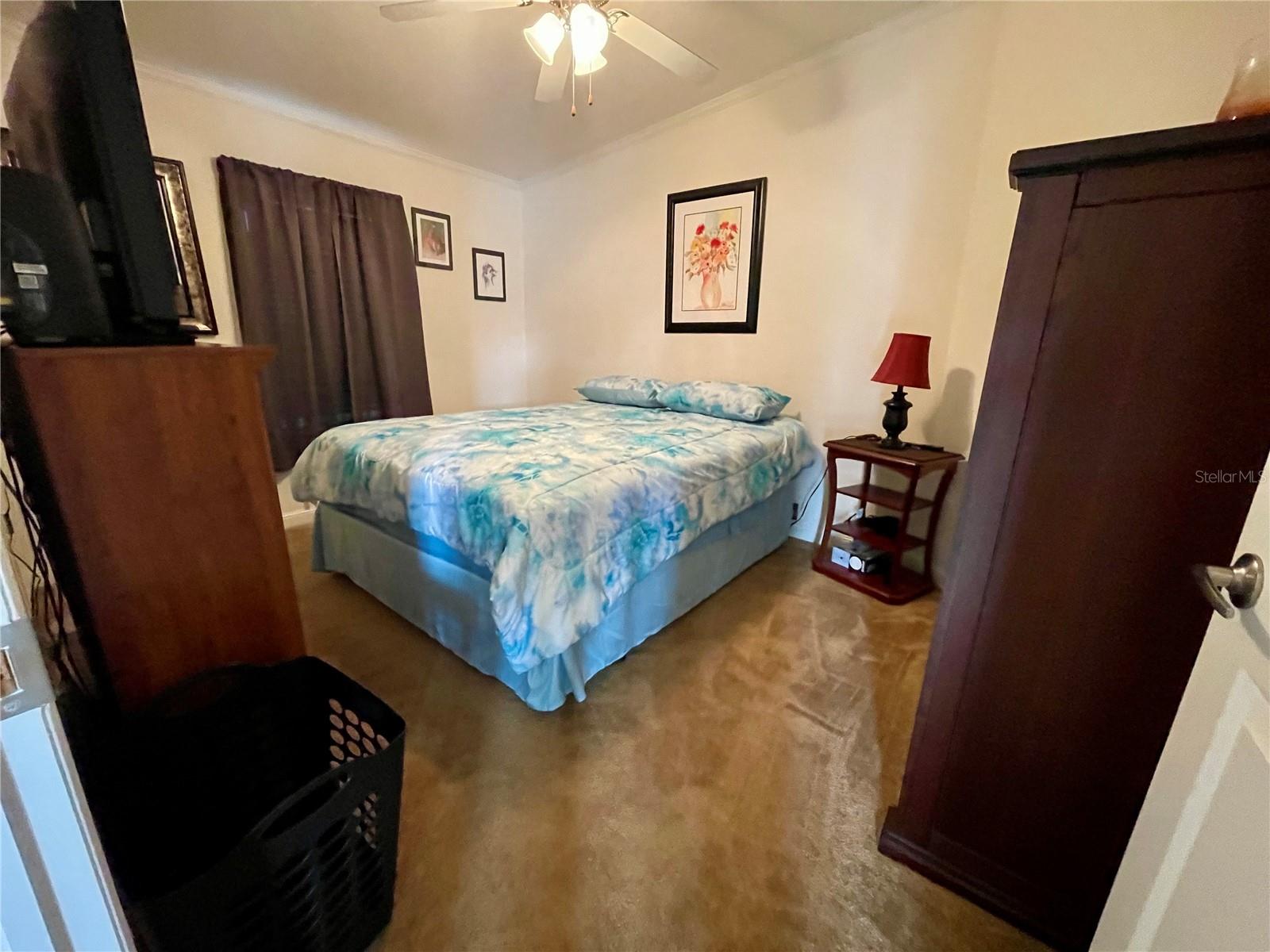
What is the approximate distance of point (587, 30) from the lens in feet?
5.55

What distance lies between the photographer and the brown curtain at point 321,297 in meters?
2.77

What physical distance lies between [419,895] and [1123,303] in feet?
5.68

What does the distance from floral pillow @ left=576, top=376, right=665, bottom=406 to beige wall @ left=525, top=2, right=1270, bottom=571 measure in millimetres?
388

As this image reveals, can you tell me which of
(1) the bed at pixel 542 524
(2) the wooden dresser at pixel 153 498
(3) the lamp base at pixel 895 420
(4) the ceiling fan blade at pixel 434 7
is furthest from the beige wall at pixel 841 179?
(2) the wooden dresser at pixel 153 498

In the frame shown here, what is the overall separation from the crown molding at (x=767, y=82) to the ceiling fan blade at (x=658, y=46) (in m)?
0.82

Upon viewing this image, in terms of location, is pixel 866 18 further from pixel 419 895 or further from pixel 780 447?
pixel 419 895

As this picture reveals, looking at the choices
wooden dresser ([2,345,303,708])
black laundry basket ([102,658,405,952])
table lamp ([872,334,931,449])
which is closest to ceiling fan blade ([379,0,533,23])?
wooden dresser ([2,345,303,708])

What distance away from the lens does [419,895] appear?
42.8 inches

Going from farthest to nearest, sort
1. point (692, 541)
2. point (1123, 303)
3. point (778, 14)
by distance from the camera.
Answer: point (778, 14) < point (692, 541) < point (1123, 303)

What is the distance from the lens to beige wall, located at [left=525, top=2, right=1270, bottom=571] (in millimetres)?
1784

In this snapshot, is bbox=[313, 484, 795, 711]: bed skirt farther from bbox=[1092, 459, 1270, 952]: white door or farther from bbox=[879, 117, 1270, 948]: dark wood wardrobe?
bbox=[1092, 459, 1270, 952]: white door

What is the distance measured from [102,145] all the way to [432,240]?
10.6 feet

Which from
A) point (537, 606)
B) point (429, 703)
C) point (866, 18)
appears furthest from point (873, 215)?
point (429, 703)

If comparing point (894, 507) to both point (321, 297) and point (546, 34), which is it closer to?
point (546, 34)
